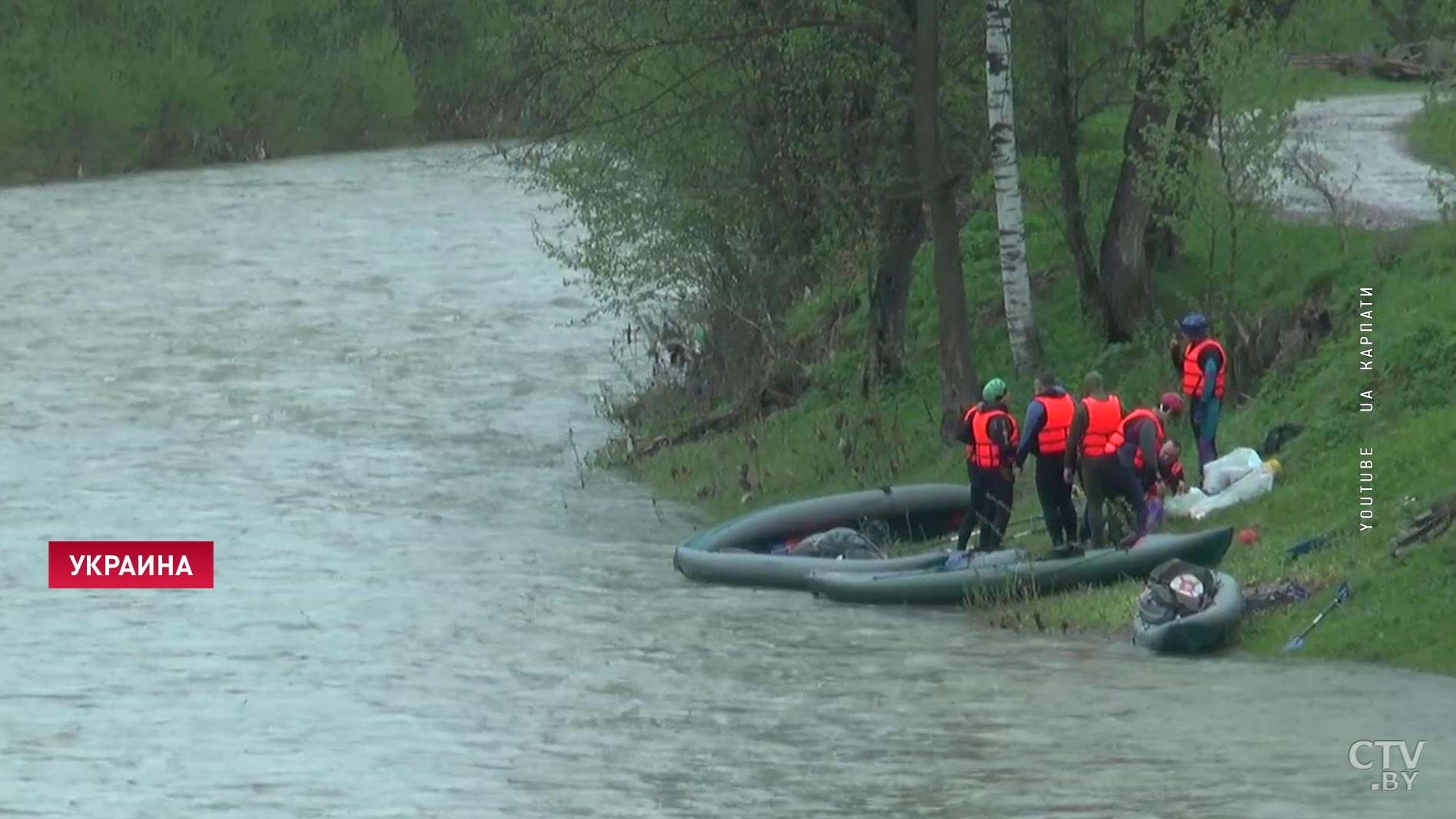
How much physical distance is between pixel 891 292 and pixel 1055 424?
7960 mm

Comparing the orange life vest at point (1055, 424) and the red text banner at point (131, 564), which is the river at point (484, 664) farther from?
the orange life vest at point (1055, 424)

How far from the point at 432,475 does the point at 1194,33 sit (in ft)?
35.4

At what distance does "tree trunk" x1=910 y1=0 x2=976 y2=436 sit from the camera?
86.3 feet

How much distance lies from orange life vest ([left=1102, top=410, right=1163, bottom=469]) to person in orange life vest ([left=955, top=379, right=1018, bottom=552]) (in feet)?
3.56

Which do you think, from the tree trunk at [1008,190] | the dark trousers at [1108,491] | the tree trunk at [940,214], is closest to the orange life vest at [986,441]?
the dark trousers at [1108,491]

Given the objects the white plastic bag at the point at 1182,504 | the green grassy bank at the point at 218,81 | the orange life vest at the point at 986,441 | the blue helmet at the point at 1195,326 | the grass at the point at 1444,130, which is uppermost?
the green grassy bank at the point at 218,81

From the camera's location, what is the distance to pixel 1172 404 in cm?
2361

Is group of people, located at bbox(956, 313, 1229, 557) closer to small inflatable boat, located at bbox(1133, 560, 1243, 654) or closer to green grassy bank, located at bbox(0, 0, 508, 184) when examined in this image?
small inflatable boat, located at bbox(1133, 560, 1243, 654)

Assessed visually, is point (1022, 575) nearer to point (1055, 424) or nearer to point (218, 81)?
point (1055, 424)

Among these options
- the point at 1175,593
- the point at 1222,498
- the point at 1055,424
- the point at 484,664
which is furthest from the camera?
the point at 1222,498

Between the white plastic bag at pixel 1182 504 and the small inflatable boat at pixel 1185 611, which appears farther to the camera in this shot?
the white plastic bag at pixel 1182 504

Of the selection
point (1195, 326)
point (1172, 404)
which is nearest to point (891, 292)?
point (1172, 404)

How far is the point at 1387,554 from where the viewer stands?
64.1ft

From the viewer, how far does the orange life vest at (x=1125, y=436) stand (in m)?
21.4
